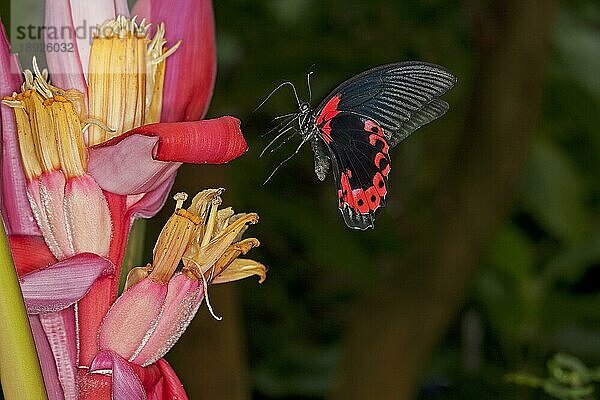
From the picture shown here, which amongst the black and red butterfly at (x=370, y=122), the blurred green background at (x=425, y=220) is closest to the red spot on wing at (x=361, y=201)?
the black and red butterfly at (x=370, y=122)

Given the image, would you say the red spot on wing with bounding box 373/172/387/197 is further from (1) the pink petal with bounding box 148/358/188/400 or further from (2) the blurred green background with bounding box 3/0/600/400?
(2) the blurred green background with bounding box 3/0/600/400

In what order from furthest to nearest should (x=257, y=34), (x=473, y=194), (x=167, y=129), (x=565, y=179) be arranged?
1. (x=565, y=179)
2. (x=257, y=34)
3. (x=473, y=194)
4. (x=167, y=129)

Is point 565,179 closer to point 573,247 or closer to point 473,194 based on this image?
point 573,247

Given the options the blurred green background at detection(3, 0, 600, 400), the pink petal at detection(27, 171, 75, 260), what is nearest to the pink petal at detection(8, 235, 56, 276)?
the pink petal at detection(27, 171, 75, 260)

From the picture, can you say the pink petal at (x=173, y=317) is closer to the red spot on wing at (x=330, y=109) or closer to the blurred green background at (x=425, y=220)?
the red spot on wing at (x=330, y=109)

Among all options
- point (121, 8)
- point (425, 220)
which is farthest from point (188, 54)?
point (425, 220)

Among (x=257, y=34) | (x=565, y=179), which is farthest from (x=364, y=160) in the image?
(x=565, y=179)
